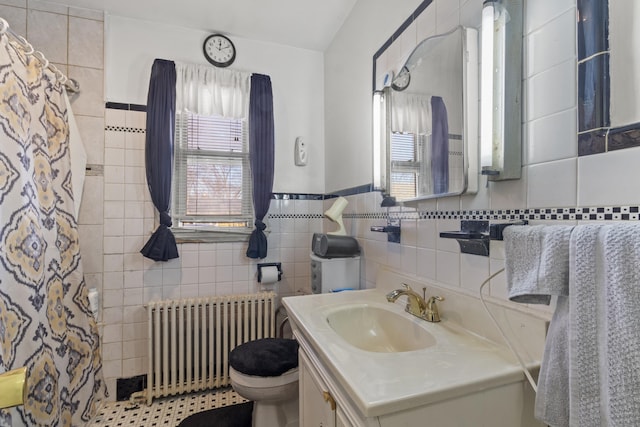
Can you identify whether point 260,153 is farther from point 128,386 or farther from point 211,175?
point 128,386

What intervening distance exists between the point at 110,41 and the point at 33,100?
723 mm

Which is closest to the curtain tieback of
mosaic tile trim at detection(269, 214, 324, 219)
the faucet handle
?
mosaic tile trim at detection(269, 214, 324, 219)

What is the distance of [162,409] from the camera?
1912 millimetres

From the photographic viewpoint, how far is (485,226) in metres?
0.99

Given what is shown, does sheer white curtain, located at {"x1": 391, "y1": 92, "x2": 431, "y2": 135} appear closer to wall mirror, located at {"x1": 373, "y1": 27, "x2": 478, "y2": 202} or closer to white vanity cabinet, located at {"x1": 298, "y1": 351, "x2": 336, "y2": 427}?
wall mirror, located at {"x1": 373, "y1": 27, "x2": 478, "y2": 202}

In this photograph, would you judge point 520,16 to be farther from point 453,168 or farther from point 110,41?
point 110,41

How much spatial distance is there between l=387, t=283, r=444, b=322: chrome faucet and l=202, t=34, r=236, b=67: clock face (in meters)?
2.02

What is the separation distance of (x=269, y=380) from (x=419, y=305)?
82cm

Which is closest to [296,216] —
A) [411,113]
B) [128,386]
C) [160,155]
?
[160,155]

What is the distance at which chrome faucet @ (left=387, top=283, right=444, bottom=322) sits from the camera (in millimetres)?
1100

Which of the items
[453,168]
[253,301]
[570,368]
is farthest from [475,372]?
[253,301]

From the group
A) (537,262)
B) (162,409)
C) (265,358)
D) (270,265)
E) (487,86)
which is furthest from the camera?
(270,265)

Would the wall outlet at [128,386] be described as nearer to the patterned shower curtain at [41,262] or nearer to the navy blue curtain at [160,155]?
the patterned shower curtain at [41,262]

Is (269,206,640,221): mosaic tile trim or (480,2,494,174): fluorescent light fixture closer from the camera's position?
(269,206,640,221): mosaic tile trim
